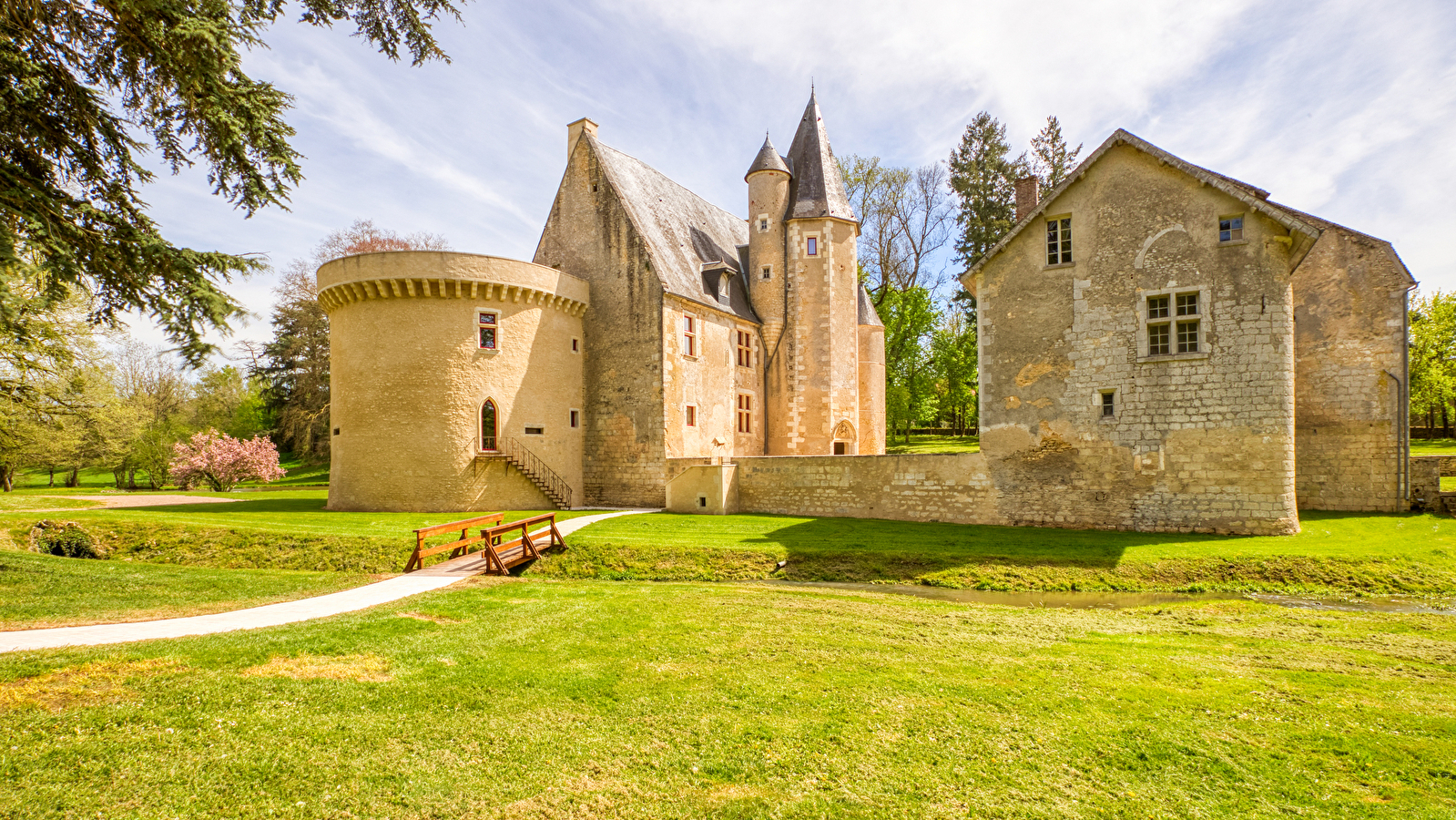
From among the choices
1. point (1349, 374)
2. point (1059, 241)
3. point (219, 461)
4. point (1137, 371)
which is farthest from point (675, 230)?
point (219, 461)

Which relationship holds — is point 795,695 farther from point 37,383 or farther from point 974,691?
point 37,383

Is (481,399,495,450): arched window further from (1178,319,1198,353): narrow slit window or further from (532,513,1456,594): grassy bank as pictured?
(1178,319,1198,353): narrow slit window

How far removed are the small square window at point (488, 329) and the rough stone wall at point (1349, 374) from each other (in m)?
24.1

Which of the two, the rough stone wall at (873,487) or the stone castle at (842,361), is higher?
the stone castle at (842,361)

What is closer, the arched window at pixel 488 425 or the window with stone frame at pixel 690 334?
the arched window at pixel 488 425

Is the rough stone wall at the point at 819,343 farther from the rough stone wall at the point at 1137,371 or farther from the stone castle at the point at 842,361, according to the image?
the rough stone wall at the point at 1137,371

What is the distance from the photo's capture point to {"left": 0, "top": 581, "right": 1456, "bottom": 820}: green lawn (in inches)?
170

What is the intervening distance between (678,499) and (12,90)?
56.4ft

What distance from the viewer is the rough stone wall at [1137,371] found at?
1559cm

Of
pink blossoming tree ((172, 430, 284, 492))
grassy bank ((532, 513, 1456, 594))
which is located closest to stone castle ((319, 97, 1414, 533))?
grassy bank ((532, 513, 1456, 594))

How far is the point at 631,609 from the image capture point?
9.62 meters

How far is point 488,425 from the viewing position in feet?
74.9

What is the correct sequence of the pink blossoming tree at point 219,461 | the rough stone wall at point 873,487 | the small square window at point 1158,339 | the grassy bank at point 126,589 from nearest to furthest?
the grassy bank at point 126,589 → the small square window at point 1158,339 → the rough stone wall at point 873,487 → the pink blossoming tree at point 219,461

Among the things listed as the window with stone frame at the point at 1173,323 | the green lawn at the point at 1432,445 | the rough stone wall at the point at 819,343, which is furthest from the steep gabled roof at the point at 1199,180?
the green lawn at the point at 1432,445
